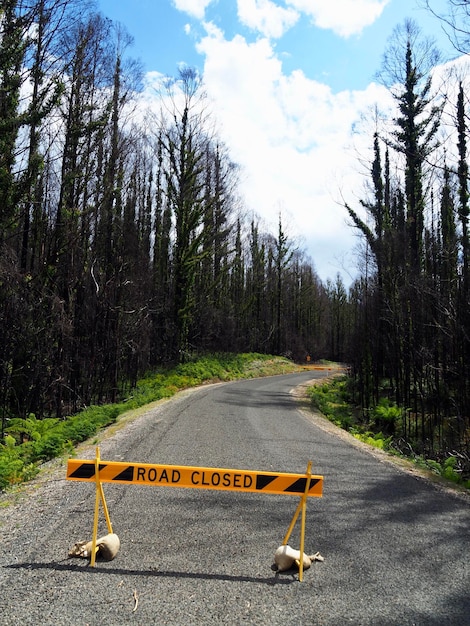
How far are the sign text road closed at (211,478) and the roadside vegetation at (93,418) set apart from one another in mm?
3045

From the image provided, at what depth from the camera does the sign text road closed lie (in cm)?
427

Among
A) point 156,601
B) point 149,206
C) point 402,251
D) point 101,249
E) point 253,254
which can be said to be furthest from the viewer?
point 253,254

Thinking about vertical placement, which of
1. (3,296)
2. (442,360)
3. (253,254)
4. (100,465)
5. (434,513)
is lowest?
(434,513)

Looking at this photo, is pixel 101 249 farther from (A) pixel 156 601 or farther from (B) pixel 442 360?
(A) pixel 156 601

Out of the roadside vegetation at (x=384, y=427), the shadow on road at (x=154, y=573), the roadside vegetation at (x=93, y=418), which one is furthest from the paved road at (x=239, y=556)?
the roadside vegetation at (x=384, y=427)

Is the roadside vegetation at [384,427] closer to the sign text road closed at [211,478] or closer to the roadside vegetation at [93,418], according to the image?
the sign text road closed at [211,478]

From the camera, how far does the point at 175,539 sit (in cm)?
473

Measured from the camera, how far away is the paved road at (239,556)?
3436mm

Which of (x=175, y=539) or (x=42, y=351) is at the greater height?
(x=42, y=351)

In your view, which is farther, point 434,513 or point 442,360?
point 442,360

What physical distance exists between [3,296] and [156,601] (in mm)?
12001

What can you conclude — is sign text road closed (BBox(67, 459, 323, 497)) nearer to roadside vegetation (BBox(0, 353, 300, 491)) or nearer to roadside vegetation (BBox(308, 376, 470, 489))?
roadside vegetation (BBox(0, 353, 300, 491))

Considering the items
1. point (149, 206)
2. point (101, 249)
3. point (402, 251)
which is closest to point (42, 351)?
point (101, 249)

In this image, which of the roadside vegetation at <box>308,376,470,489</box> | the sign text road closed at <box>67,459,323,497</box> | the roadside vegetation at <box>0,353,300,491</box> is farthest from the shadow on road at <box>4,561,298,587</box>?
the roadside vegetation at <box>308,376,470,489</box>
